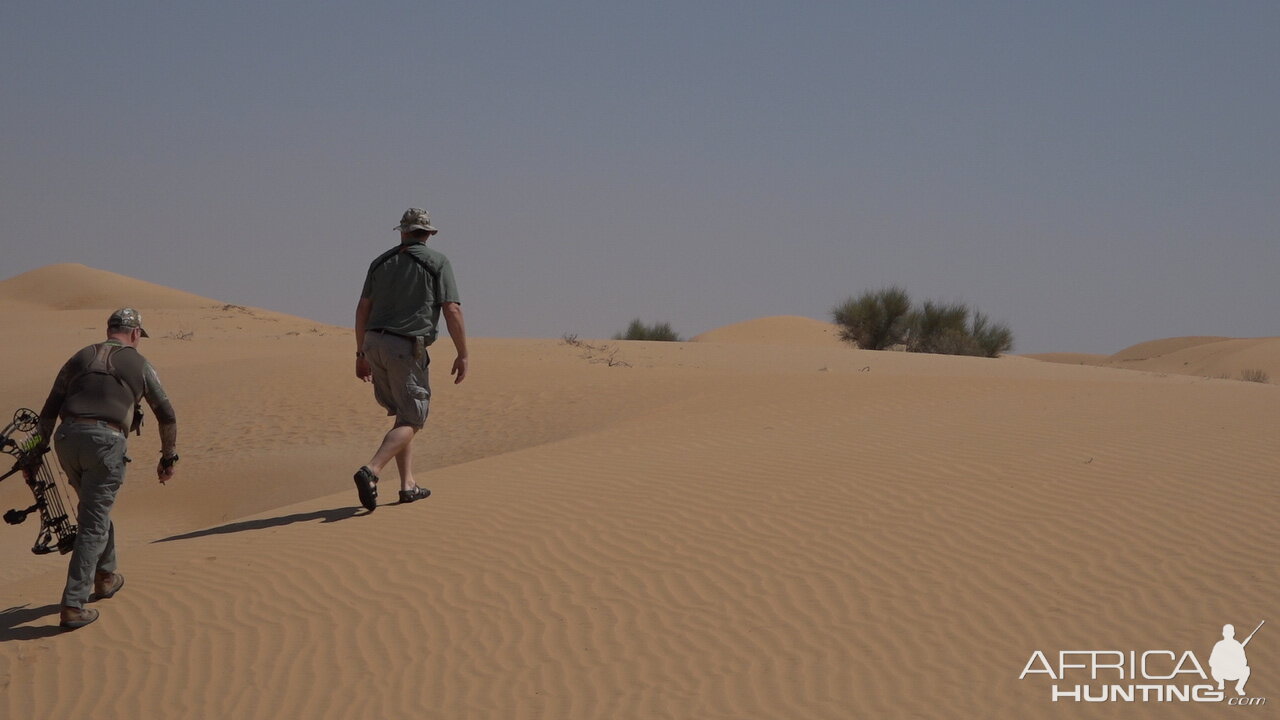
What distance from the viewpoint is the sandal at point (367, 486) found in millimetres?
7027

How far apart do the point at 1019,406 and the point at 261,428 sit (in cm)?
984

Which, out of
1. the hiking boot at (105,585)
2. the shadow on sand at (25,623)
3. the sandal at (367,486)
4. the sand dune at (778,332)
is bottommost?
the shadow on sand at (25,623)

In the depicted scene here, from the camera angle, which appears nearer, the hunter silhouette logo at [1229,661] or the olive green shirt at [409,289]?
the hunter silhouette logo at [1229,661]

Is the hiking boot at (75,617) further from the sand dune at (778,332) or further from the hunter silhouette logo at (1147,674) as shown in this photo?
the sand dune at (778,332)

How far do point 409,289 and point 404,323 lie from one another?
0.23 m

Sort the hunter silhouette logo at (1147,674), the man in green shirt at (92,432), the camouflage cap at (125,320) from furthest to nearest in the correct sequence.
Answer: the camouflage cap at (125,320)
the man in green shirt at (92,432)
the hunter silhouette logo at (1147,674)

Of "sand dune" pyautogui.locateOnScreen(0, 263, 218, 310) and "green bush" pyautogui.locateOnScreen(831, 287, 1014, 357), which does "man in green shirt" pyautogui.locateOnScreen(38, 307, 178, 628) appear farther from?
"sand dune" pyautogui.locateOnScreen(0, 263, 218, 310)

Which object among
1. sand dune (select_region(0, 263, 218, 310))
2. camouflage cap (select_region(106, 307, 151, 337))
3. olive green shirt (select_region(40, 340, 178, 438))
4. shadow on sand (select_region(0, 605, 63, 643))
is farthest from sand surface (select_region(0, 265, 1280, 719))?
sand dune (select_region(0, 263, 218, 310))

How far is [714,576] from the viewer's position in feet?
19.2

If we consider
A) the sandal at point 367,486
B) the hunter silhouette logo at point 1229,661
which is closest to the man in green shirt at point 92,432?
the sandal at point 367,486

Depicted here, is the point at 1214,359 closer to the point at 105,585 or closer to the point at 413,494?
the point at 413,494

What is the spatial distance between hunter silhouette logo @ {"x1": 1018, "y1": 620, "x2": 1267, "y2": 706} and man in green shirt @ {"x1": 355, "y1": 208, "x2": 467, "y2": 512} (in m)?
4.05

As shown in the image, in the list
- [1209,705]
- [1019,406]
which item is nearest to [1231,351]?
[1019,406]

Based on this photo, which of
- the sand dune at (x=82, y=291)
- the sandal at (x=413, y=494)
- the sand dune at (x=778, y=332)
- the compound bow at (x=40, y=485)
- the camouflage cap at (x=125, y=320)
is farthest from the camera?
the sand dune at (x=82, y=291)
